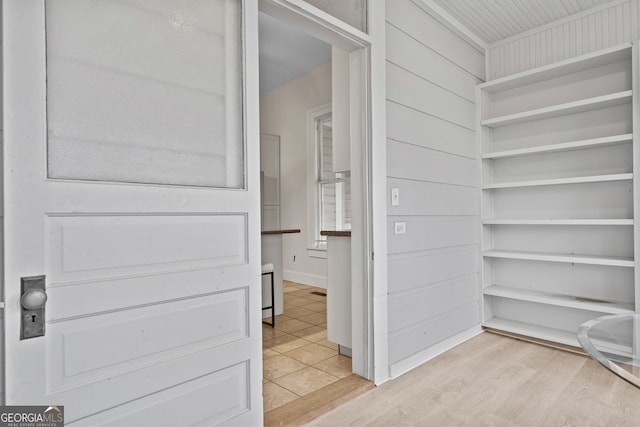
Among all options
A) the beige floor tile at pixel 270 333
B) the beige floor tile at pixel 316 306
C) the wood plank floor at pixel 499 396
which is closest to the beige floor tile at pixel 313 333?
the beige floor tile at pixel 270 333

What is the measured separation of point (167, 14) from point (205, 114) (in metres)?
0.42

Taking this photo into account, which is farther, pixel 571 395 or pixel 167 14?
pixel 571 395

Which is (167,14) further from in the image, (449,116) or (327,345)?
(327,345)

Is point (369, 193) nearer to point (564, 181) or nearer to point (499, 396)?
point (499, 396)

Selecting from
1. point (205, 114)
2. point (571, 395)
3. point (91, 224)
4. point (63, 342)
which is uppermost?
point (205, 114)

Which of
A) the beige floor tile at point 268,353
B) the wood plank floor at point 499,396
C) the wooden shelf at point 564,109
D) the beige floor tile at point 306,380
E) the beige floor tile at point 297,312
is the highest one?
the wooden shelf at point 564,109

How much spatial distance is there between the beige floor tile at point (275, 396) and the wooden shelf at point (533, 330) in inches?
82.7

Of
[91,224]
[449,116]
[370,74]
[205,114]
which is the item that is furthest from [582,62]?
[91,224]

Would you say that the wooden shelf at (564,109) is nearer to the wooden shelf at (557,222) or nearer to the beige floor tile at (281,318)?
the wooden shelf at (557,222)

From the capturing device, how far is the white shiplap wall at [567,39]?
2.85 metres

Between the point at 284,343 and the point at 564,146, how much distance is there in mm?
2828

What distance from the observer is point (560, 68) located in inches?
119

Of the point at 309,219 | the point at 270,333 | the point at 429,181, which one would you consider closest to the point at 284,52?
the point at 309,219

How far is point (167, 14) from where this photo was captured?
1.50 m
